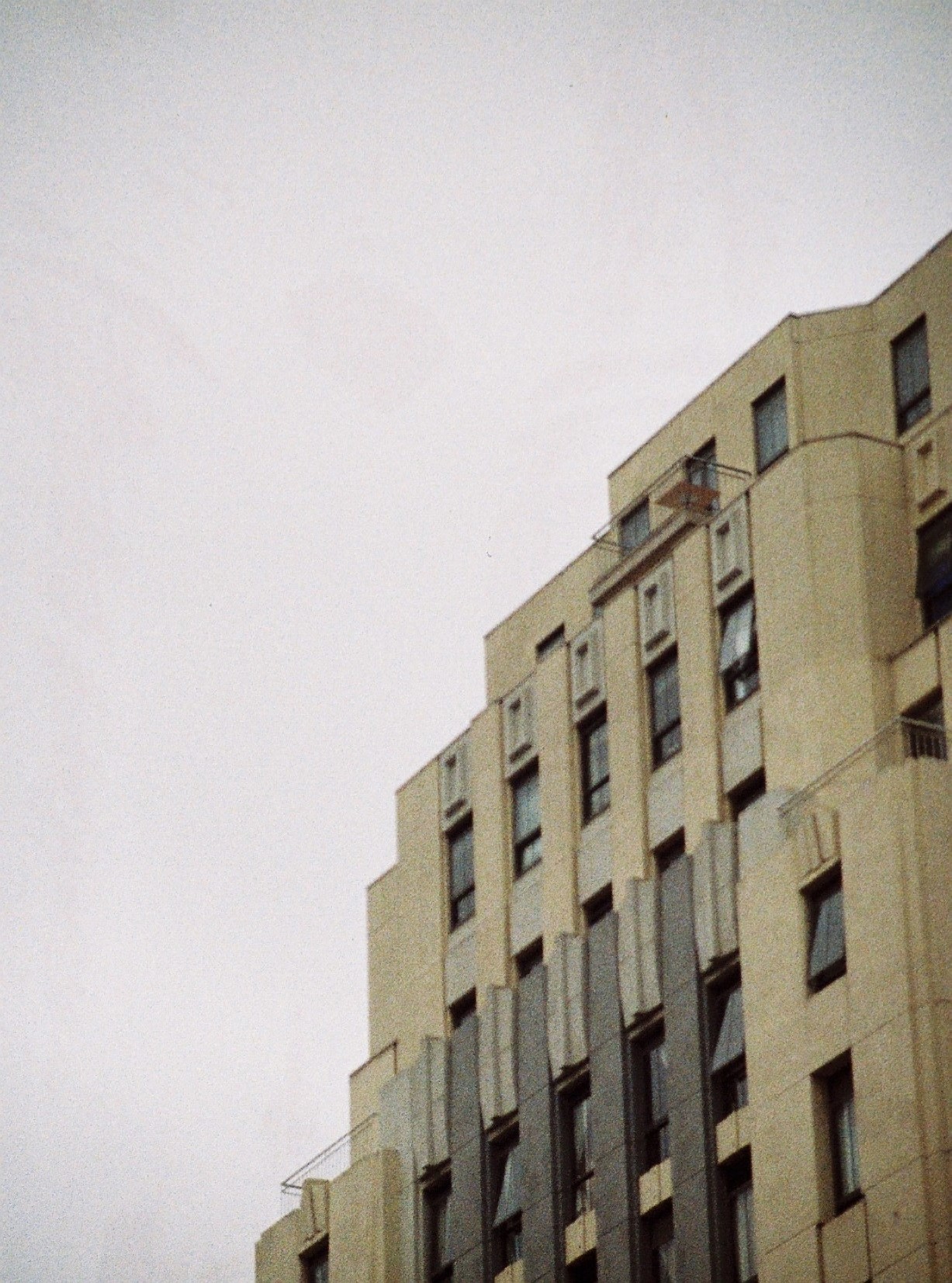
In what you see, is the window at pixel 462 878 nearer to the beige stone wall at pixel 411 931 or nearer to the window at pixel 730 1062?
the beige stone wall at pixel 411 931

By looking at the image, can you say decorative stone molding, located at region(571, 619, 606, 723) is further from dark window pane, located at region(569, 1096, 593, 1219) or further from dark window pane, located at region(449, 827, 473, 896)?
dark window pane, located at region(569, 1096, 593, 1219)

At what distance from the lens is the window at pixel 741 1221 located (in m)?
51.7

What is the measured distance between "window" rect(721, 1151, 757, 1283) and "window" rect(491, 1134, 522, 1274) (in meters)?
7.21

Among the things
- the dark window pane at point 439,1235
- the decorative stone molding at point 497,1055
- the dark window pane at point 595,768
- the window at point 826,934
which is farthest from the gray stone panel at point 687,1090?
the dark window pane at point 439,1235

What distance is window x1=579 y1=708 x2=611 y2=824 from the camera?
6125 cm

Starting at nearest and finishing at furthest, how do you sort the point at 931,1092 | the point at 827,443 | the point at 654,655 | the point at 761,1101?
the point at 931,1092
the point at 761,1101
the point at 827,443
the point at 654,655

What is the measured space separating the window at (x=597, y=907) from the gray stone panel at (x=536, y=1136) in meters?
1.33

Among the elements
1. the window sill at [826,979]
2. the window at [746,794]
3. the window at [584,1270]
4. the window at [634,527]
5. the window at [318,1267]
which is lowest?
the window at [584,1270]

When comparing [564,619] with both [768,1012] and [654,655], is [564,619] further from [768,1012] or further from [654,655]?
[768,1012]

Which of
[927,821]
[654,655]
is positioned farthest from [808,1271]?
[654,655]

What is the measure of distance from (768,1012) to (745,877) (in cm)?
276

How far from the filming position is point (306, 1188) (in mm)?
65750

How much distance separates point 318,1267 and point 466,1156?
6.43m

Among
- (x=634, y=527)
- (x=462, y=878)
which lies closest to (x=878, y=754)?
(x=634, y=527)
